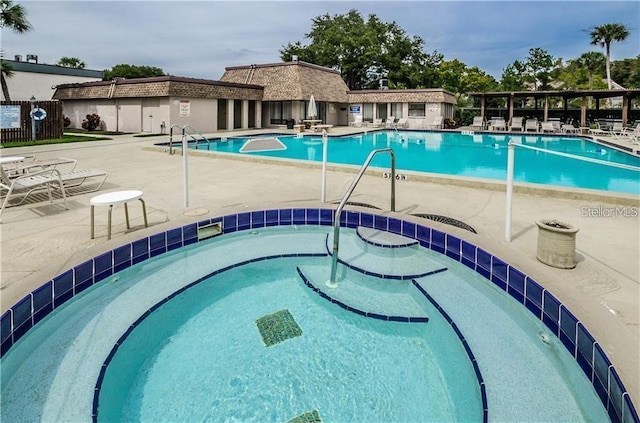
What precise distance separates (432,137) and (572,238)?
20.3 m

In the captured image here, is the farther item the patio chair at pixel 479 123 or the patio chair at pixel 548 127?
the patio chair at pixel 479 123

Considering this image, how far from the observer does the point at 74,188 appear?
22.4 feet

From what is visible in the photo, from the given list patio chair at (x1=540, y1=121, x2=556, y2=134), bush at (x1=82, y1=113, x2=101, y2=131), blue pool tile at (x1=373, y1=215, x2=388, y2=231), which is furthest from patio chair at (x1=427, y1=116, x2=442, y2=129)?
blue pool tile at (x1=373, y1=215, x2=388, y2=231)

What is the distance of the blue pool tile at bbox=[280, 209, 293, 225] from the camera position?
17.5ft

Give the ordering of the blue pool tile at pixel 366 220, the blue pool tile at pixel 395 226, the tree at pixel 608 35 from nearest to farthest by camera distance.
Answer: the blue pool tile at pixel 395 226
the blue pool tile at pixel 366 220
the tree at pixel 608 35

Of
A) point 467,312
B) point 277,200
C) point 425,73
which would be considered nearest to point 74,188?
point 277,200

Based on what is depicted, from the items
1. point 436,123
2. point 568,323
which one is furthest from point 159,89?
point 568,323

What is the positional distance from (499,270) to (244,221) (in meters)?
3.06

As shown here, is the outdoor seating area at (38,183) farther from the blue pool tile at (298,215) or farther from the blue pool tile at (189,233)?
the blue pool tile at (298,215)

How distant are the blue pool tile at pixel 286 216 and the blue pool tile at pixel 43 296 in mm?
2810

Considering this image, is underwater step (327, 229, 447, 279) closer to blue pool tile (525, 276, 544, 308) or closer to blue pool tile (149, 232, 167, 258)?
blue pool tile (525, 276, 544, 308)

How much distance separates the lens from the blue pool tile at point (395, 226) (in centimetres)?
485

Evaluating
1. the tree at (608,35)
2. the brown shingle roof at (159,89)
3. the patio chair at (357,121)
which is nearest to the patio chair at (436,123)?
the patio chair at (357,121)

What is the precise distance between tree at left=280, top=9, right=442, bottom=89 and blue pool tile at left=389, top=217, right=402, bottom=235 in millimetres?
36734
